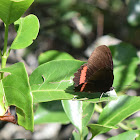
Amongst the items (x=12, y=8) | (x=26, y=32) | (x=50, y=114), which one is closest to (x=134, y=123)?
(x=50, y=114)

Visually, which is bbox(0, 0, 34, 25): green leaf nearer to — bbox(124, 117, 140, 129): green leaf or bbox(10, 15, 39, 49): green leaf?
bbox(10, 15, 39, 49): green leaf

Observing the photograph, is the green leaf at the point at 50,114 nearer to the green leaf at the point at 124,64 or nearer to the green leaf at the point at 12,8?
the green leaf at the point at 124,64

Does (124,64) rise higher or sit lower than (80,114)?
higher

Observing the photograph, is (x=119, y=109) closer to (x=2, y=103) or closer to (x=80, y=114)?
(x=80, y=114)

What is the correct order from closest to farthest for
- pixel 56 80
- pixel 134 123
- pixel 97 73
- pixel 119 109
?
pixel 56 80
pixel 119 109
pixel 97 73
pixel 134 123

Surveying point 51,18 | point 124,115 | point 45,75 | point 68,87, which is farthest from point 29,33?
point 51,18

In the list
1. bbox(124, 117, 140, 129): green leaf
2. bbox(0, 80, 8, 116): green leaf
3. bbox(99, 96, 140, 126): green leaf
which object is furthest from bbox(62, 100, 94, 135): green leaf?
bbox(0, 80, 8, 116): green leaf

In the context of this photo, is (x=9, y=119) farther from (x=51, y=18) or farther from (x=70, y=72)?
(x=51, y=18)
